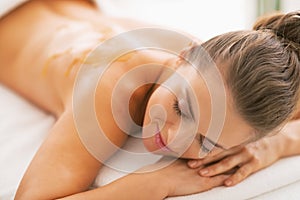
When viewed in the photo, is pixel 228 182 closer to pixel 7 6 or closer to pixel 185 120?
pixel 185 120

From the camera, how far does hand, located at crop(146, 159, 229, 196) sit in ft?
3.41

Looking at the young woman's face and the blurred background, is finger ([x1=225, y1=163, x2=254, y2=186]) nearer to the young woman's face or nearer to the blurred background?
the young woman's face

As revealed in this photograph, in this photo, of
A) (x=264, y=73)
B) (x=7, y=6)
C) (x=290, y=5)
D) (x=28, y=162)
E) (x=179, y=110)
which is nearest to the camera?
(x=264, y=73)

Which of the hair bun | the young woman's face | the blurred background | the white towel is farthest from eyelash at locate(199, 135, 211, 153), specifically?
the white towel

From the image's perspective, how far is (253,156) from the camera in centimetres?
108

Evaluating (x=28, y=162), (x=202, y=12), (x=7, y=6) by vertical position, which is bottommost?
(x=28, y=162)

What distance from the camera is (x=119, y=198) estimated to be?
3.33ft

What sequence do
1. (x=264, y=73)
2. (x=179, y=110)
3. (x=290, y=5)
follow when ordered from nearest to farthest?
(x=264, y=73) < (x=179, y=110) < (x=290, y=5)

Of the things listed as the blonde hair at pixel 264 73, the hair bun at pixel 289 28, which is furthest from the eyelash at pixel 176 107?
the hair bun at pixel 289 28

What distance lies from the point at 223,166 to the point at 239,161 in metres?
0.04

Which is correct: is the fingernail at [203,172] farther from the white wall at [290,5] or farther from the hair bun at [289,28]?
the white wall at [290,5]

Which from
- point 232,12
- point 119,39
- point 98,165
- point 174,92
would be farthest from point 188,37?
point 232,12

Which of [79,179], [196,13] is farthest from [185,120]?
[196,13]

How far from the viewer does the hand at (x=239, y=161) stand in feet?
3.47
